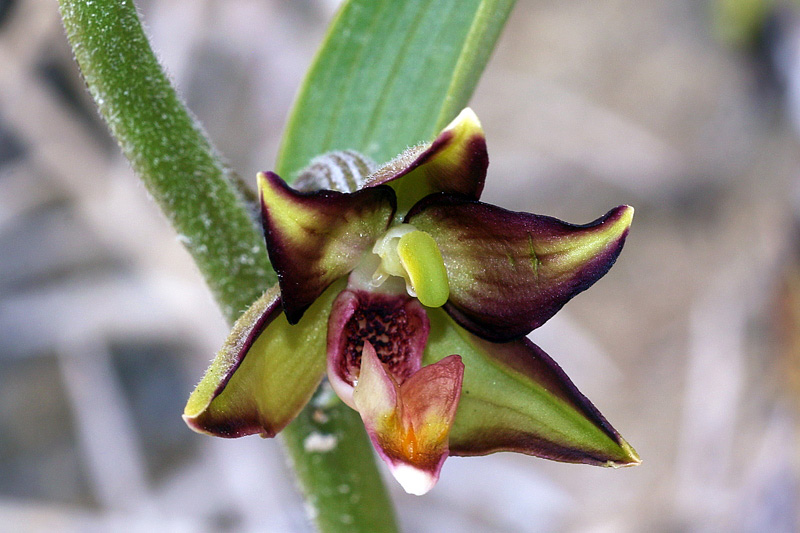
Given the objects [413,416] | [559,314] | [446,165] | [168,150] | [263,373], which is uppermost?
[446,165]

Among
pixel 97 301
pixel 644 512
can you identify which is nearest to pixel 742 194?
pixel 644 512

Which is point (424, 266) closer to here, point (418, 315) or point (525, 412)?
point (418, 315)

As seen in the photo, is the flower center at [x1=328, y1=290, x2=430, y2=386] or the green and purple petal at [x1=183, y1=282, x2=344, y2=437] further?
the flower center at [x1=328, y1=290, x2=430, y2=386]

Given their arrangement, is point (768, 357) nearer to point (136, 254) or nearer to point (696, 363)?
point (696, 363)

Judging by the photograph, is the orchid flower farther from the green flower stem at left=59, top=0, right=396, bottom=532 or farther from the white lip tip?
the green flower stem at left=59, top=0, right=396, bottom=532

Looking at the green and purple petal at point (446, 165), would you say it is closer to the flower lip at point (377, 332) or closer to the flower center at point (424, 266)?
the flower center at point (424, 266)

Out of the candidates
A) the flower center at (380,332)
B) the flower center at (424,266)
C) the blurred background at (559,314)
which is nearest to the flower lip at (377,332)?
the flower center at (380,332)

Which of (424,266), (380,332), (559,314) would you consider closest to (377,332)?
(380,332)

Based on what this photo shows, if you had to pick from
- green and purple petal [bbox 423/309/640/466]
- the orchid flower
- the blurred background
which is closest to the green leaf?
the orchid flower
